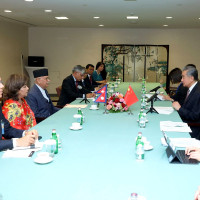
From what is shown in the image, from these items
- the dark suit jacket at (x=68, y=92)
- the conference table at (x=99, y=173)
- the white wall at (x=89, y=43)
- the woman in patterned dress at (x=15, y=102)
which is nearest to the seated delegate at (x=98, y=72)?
the white wall at (x=89, y=43)

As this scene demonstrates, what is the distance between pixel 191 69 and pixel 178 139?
1918mm

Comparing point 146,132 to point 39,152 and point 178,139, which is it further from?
point 39,152

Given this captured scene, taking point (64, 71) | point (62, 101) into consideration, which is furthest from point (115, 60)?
point (62, 101)

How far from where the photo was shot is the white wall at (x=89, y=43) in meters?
12.2

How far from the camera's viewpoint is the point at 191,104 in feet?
13.1

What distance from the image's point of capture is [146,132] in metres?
2.82

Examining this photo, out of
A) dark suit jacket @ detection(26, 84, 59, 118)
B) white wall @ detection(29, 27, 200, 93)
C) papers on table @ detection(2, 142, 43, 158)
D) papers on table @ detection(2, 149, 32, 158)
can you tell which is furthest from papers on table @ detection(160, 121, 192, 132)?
white wall @ detection(29, 27, 200, 93)

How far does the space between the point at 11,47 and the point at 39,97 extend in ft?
24.8

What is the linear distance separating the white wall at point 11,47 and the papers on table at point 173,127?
8.31m

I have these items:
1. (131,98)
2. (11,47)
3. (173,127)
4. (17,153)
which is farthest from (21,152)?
(11,47)

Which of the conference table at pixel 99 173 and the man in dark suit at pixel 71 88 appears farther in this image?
the man in dark suit at pixel 71 88

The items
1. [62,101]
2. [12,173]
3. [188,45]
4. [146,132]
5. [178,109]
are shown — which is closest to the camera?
[12,173]

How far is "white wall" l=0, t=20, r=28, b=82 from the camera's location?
10.4 metres

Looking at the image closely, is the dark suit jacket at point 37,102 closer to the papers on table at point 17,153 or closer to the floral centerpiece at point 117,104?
the floral centerpiece at point 117,104
